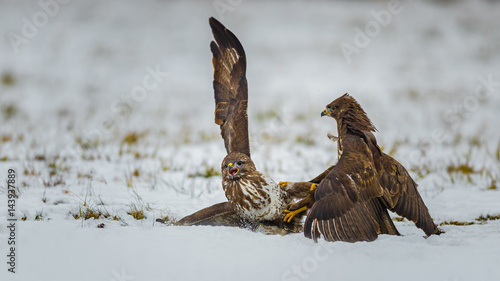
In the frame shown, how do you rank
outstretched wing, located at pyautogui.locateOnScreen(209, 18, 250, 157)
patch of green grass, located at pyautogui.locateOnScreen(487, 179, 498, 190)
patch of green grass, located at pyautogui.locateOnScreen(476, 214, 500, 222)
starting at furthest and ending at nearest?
patch of green grass, located at pyautogui.locateOnScreen(487, 179, 498, 190), outstretched wing, located at pyautogui.locateOnScreen(209, 18, 250, 157), patch of green grass, located at pyautogui.locateOnScreen(476, 214, 500, 222)

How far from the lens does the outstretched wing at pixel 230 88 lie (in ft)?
16.7

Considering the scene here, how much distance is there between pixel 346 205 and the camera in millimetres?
3752

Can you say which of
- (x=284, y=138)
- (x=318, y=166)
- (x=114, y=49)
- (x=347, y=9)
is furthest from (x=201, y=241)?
(x=347, y=9)

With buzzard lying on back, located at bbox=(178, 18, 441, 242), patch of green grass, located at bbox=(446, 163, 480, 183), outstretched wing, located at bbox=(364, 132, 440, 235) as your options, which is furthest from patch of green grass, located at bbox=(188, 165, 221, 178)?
patch of green grass, located at bbox=(446, 163, 480, 183)

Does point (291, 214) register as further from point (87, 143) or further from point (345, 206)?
point (87, 143)

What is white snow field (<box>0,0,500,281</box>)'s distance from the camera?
3.67 meters

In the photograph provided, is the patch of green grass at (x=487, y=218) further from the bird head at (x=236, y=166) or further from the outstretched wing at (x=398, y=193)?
the bird head at (x=236, y=166)

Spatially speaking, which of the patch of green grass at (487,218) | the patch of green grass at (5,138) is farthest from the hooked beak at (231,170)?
the patch of green grass at (5,138)

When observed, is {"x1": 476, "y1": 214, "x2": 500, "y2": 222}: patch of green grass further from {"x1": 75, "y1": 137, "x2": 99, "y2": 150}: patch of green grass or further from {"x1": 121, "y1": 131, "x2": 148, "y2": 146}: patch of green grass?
{"x1": 75, "y1": 137, "x2": 99, "y2": 150}: patch of green grass

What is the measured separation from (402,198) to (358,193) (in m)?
0.64

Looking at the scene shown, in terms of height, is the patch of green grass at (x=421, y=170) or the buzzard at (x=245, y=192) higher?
the patch of green grass at (x=421, y=170)

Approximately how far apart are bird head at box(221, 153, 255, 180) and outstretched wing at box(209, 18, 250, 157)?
1.84 feet

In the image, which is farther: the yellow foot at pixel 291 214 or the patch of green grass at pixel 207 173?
the patch of green grass at pixel 207 173

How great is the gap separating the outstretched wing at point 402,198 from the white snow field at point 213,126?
0.15m
